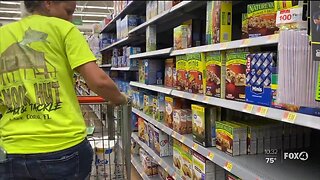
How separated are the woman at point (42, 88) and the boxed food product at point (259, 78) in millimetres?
670

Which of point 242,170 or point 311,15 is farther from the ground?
point 311,15

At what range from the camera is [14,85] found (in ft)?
4.49

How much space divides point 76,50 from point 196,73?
3.43ft

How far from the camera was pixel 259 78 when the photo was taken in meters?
1.50

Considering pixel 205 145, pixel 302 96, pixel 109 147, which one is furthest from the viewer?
pixel 109 147

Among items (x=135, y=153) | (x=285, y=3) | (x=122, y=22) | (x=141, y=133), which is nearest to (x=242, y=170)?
(x=285, y=3)

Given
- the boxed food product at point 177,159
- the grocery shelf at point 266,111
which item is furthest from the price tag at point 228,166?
the boxed food product at point 177,159

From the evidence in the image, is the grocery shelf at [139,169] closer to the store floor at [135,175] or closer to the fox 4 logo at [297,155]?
the store floor at [135,175]

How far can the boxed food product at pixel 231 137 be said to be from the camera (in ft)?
6.07

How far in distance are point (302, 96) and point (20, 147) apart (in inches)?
44.2

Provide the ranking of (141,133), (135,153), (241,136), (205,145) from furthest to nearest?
(135,153), (141,133), (205,145), (241,136)

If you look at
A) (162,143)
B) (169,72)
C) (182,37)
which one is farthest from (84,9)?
(182,37)

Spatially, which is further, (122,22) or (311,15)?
(122,22)

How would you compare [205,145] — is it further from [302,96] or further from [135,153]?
[135,153]
